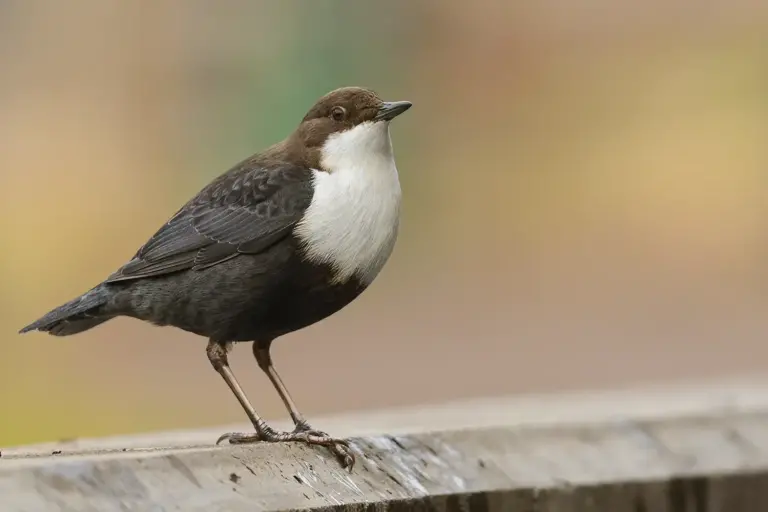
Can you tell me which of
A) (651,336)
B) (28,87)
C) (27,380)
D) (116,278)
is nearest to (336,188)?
(116,278)

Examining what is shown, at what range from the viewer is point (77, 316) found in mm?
2217

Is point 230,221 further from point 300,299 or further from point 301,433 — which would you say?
point 301,433

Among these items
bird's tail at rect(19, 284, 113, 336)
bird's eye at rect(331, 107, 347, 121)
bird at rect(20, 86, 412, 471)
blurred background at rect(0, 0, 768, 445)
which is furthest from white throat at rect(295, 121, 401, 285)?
blurred background at rect(0, 0, 768, 445)

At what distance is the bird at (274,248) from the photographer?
2111 mm

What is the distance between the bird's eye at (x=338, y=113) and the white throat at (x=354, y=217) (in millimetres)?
111

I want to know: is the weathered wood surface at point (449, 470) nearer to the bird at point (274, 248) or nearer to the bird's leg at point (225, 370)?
the bird's leg at point (225, 370)

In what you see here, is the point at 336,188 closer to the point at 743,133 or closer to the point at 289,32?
the point at 289,32

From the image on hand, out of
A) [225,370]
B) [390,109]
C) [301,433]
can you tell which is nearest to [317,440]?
[301,433]

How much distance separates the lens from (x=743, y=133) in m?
7.44

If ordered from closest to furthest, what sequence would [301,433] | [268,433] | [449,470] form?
[449,470], [301,433], [268,433]

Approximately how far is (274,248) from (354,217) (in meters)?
0.16

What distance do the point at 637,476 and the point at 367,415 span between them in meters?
1.00

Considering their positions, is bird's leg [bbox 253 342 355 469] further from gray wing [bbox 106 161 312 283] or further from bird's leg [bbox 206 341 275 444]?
gray wing [bbox 106 161 312 283]

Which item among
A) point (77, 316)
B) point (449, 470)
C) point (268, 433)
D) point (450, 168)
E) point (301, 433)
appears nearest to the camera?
point (449, 470)
